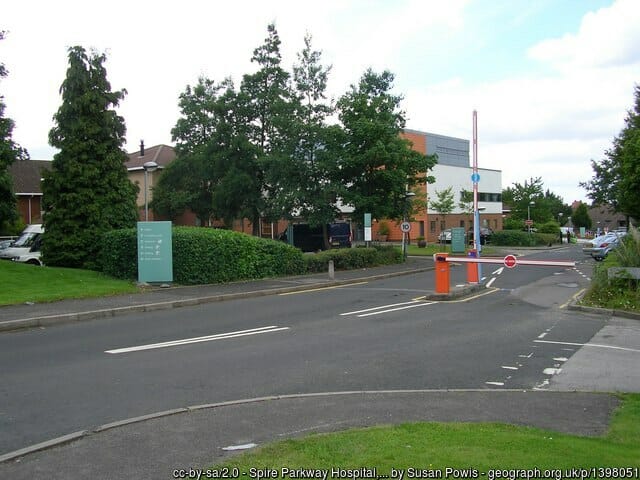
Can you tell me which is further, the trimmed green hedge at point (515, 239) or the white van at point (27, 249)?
the trimmed green hedge at point (515, 239)

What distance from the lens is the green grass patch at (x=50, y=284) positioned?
53.1 feet

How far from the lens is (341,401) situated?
A: 6586mm

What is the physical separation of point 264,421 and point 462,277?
2058cm

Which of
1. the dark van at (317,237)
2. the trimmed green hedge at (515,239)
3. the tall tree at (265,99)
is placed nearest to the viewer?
the tall tree at (265,99)

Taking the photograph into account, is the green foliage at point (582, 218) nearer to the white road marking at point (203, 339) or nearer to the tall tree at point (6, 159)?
the tall tree at point (6, 159)

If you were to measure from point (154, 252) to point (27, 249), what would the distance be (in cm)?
1019

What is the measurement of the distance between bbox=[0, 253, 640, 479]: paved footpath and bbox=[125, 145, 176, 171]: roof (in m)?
46.1

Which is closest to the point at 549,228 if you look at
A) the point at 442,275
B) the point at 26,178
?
the point at 26,178

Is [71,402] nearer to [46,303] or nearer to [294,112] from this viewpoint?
[46,303]

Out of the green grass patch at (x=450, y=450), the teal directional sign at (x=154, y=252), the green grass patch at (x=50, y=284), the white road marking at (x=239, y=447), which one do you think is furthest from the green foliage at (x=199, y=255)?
the green grass patch at (x=450, y=450)

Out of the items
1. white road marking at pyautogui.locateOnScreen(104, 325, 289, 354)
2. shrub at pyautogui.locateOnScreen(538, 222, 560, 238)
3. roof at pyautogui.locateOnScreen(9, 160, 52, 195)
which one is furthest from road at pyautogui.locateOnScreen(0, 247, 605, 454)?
shrub at pyautogui.locateOnScreen(538, 222, 560, 238)

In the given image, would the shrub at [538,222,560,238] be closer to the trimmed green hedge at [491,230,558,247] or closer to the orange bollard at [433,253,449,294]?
the trimmed green hedge at [491,230,558,247]

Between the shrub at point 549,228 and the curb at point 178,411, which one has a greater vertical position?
the shrub at point 549,228

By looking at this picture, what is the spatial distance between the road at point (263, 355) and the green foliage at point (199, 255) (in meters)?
4.42
